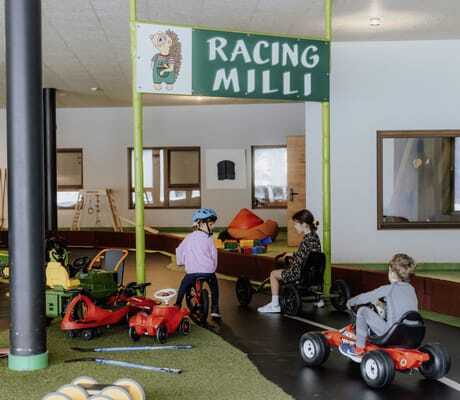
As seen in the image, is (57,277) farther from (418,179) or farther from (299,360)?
(418,179)

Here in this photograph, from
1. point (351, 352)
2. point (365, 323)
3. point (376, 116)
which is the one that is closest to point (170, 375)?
point (351, 352)

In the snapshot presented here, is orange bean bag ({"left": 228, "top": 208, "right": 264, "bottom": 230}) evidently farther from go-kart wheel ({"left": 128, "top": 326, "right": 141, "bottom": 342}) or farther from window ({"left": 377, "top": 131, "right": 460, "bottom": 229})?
go-kart wheel ({"left": 128, "top": 326, "right": 141, "bottom": 342})

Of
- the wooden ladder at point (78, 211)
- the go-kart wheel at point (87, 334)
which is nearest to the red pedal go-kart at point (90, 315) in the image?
the go-kart wheel at point (87, 334)

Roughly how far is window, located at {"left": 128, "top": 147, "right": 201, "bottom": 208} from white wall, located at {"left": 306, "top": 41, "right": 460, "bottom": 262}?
7.01 m

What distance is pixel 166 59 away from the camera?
659 cm

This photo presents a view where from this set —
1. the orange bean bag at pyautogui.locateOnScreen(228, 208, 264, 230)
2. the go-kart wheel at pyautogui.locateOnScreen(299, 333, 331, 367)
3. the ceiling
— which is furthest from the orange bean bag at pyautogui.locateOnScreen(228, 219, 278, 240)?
the go-kart wheel at pyautogui.locateOnScreen(299, 333, 331, 367)

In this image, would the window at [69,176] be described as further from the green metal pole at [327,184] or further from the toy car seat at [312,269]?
the toy car seat at [312,269]

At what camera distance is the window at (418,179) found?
9.84 metres

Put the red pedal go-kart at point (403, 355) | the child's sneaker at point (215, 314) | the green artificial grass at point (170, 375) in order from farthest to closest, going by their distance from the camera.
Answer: the child's sneaker at point (215, 314) < the red pedal go-kart at point (403, 355) < the green artificial grass at point (170, 375)

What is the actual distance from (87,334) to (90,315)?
0.54ft

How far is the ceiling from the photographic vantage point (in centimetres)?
792

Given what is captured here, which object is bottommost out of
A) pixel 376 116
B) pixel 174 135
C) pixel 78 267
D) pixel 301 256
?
pixel 78 267

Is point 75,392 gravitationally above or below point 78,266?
below

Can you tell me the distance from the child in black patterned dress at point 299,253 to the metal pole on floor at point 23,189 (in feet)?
9.94
